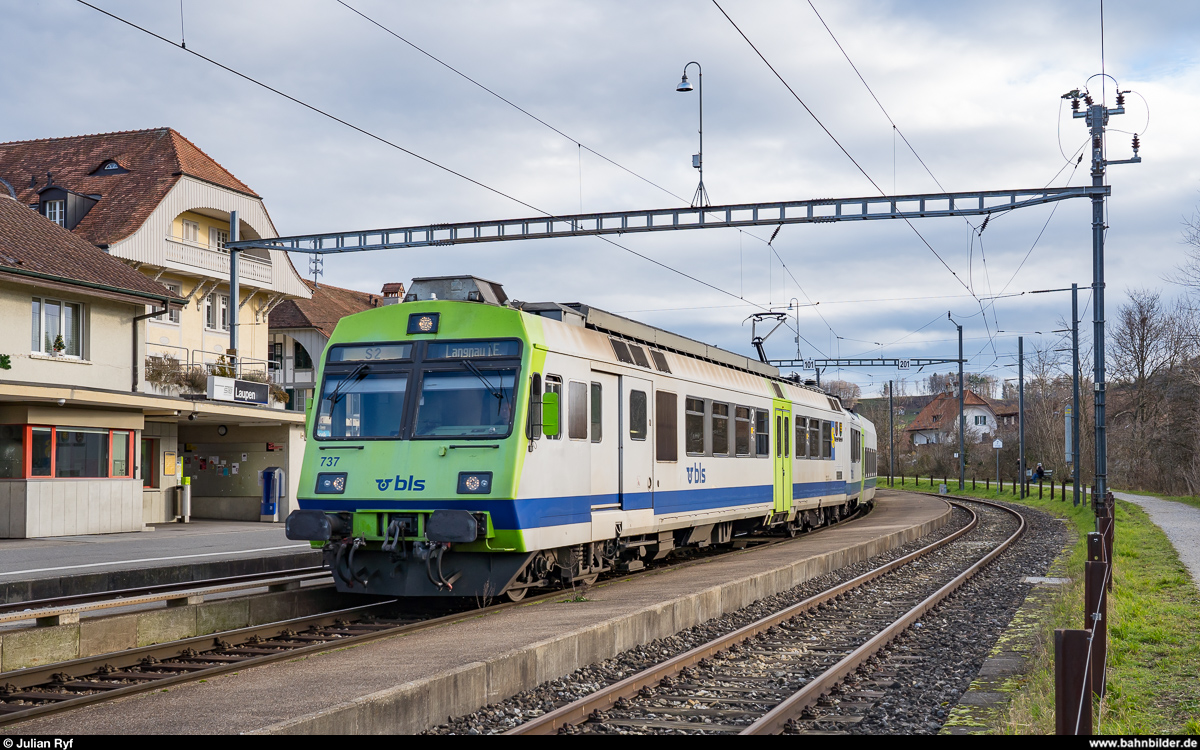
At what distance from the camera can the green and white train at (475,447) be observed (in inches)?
439

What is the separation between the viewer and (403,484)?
1131 centimetres

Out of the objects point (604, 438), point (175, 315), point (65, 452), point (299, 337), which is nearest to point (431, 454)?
point (604, 438)

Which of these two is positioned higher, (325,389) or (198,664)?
(325,389)

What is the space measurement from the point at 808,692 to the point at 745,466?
10736 mm

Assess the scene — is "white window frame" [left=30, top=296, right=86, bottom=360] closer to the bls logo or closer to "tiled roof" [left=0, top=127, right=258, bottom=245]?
"tiled roof" [left=0, top=127, right=258, bottom=245]

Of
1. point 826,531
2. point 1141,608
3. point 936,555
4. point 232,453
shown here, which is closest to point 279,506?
point 232,453

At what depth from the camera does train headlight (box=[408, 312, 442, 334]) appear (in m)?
11.9

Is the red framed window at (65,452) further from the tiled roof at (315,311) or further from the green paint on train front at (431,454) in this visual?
the tiled roof at (315,311)

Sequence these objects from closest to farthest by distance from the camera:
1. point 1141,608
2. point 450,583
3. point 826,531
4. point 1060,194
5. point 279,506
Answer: point 450,583 → point 1141,608 → point 1060,194 → point 826,531 → point 279,506

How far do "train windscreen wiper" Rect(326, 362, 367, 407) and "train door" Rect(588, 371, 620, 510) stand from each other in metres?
2.62

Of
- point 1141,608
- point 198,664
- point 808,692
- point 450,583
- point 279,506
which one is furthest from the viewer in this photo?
point 279,506

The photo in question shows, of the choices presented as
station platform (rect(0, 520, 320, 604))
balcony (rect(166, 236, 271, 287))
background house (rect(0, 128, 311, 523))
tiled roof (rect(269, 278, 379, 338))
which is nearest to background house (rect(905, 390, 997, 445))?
tiled roof (rect(269, 278, 379, 338))

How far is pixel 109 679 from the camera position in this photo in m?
8.66

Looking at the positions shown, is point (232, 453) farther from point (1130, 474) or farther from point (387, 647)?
point (1130, 474)
